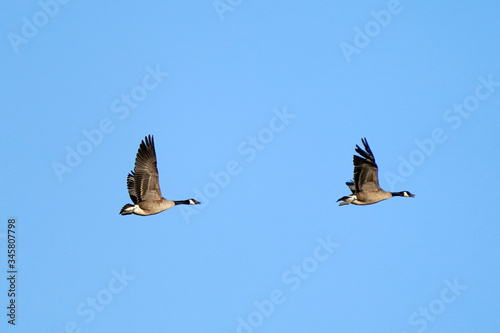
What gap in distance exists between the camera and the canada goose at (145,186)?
19547 mm

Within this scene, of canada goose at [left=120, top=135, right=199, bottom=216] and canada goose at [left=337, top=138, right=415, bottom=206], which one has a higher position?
canada goose at [left=120, top=135, right=199, bottom=216]

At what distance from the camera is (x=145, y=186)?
779 inches

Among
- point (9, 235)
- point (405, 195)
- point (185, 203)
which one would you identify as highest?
point (9, 235)

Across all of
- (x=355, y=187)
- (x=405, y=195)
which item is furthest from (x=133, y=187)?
(x=405, y=195)

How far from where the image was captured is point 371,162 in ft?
65.8

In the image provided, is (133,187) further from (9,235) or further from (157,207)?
(9,235)

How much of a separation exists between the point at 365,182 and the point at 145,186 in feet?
16.0

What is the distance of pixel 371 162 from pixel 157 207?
4.79 m

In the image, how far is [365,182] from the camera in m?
20.4

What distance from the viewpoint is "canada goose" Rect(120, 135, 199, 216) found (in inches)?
770

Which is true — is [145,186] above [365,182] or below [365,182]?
above

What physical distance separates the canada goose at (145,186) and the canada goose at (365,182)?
4116mm

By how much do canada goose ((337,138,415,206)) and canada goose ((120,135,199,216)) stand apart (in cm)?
412

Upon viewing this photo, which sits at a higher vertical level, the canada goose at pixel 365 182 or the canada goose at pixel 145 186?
the canada goose at pixel 145 186
